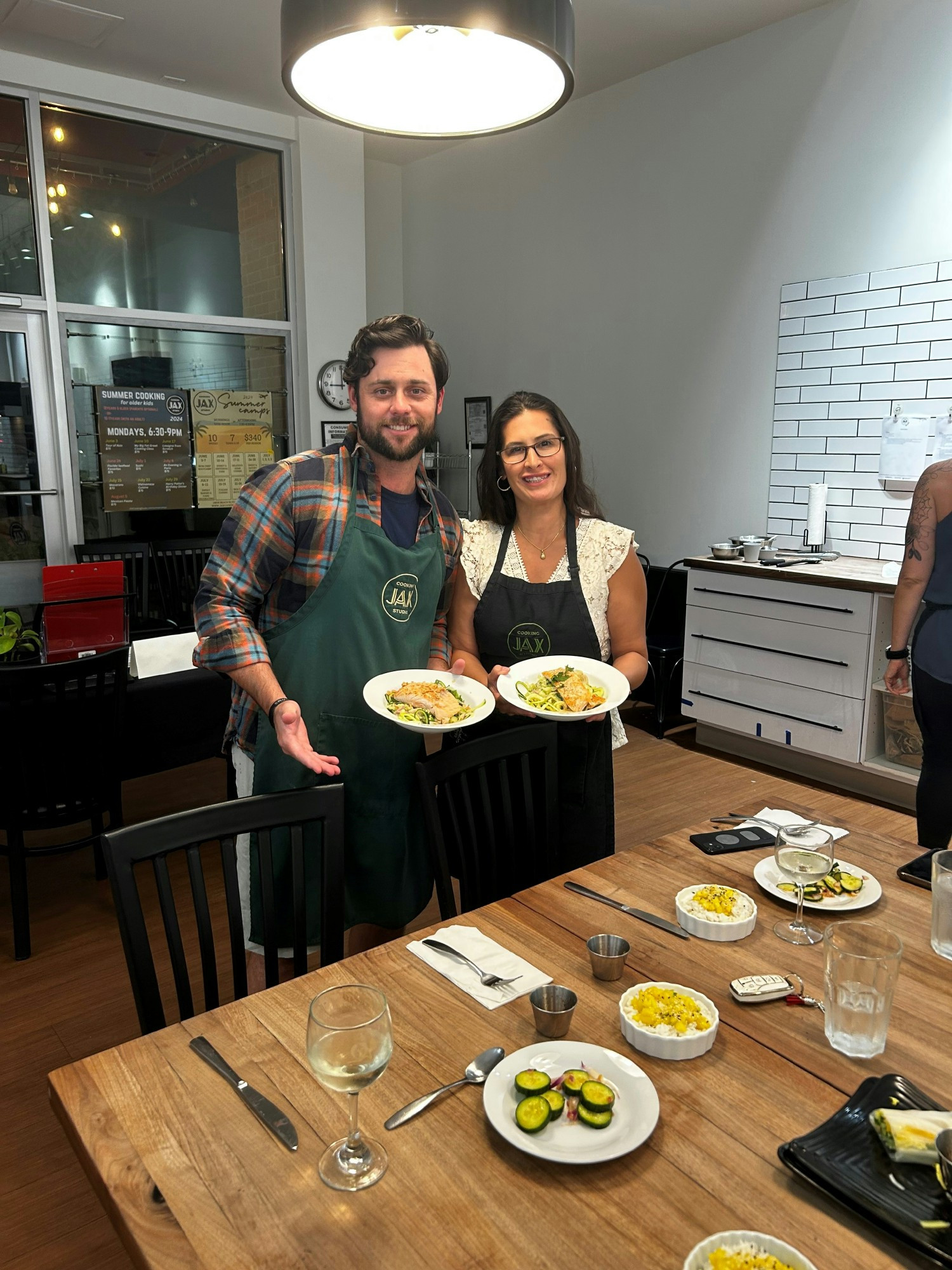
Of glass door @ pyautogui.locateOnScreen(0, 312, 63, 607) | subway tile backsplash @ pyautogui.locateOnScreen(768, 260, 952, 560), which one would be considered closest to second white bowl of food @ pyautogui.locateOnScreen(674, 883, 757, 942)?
subway tile backsplash @ pyautogui.locateOnScreen(768, 260, 952, 560)

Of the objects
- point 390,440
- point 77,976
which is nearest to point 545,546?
point 390,440

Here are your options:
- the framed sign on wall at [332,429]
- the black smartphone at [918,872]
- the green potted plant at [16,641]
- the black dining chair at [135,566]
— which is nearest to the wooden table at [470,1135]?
the black smartphone at [918,872]

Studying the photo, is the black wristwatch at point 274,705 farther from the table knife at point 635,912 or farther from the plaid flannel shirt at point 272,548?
the table knife at point 635,912

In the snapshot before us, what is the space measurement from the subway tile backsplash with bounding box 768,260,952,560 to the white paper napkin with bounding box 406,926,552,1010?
3.50m

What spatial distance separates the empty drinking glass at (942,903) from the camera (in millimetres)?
1290

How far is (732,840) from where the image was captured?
5.44 ft

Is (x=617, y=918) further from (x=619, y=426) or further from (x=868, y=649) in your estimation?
(x=619, y=426)

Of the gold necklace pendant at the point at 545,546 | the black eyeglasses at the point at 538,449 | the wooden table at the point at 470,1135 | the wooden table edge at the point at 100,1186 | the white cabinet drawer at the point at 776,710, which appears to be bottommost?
the white cabinet drawer at the point at 776,710

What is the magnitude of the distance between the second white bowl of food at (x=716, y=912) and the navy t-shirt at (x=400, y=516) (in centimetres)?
94

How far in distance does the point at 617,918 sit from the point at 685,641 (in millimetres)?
3267

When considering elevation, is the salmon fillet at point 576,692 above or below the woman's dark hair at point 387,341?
below

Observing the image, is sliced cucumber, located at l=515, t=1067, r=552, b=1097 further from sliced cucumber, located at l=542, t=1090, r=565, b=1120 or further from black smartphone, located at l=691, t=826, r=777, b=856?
black smartphone, located at l=691, t=826, r=777, b=856

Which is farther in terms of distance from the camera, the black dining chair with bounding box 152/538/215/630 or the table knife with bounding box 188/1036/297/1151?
the black dining chair with bounding box 152/538/215/630

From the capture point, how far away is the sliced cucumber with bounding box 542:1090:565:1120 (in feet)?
3.14
